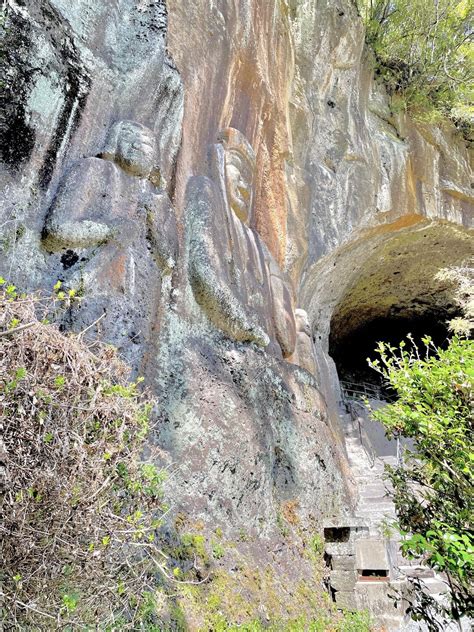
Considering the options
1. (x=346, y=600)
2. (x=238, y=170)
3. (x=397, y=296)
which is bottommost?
(x=346, y=600)

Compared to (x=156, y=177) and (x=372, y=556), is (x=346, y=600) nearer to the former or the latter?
(x=372, y=556)

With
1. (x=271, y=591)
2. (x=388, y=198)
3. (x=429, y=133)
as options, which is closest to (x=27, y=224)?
(x=271, y=591)

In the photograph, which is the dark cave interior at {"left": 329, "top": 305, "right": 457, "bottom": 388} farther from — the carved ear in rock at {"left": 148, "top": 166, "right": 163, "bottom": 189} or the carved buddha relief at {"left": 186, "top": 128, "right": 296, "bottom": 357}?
the carved ear in rock at {"left": 148, "top": 166, "right": 163, "bottom": 189}

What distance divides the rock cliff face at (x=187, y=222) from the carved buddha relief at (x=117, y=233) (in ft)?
0.04

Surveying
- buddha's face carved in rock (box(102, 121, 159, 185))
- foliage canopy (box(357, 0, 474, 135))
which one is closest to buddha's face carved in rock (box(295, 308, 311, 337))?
buddha's face carved in rock (box(102, 121, 159, 185))

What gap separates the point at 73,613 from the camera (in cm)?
163

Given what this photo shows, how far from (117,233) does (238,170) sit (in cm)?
226

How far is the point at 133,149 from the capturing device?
3.72 m

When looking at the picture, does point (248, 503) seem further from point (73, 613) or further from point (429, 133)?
point (429, 133)

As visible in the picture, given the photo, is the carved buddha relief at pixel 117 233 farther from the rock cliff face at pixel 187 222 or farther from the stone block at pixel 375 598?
the stone block at pixel 375 598

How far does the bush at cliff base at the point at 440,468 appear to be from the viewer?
7.72 feet

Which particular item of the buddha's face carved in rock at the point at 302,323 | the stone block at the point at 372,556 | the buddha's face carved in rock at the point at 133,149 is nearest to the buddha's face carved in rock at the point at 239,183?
the buddha's face carved in rock at the point at 133,149

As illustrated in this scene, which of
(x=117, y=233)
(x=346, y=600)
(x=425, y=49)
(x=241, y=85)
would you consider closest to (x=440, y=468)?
(x=346, y=600)

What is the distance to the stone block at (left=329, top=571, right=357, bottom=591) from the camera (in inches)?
161
